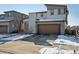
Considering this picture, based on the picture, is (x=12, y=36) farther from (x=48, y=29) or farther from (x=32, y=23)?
(x=48, y=29)

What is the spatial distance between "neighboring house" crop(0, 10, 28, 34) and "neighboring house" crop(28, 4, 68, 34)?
0.17 m

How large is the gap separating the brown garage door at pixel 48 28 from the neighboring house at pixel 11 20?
35 cm

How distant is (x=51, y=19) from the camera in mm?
2523

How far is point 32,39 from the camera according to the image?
8.18 ft

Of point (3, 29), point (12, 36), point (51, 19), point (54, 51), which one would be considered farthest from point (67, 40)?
point (3, 29)

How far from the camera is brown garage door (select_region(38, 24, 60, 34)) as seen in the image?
2568 mm

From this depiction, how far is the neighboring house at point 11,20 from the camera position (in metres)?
2.48

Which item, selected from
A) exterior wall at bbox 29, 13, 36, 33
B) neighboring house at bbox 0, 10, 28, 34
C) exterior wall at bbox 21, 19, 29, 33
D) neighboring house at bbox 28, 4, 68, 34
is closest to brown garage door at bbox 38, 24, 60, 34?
neighboring house at bbox 28, 4, 68, 34

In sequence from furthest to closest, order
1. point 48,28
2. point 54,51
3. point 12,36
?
1. point 48,28
2. point 12,36
3. point 54,51

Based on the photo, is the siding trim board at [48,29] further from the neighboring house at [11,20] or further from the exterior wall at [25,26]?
the neighboring house at [11,20]

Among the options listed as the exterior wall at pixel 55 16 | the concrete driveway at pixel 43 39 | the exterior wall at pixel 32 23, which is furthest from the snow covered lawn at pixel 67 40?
the exterior wall at pixel 32 23

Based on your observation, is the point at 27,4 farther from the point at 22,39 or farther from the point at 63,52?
the point at 63,52

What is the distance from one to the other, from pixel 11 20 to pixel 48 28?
671mm
